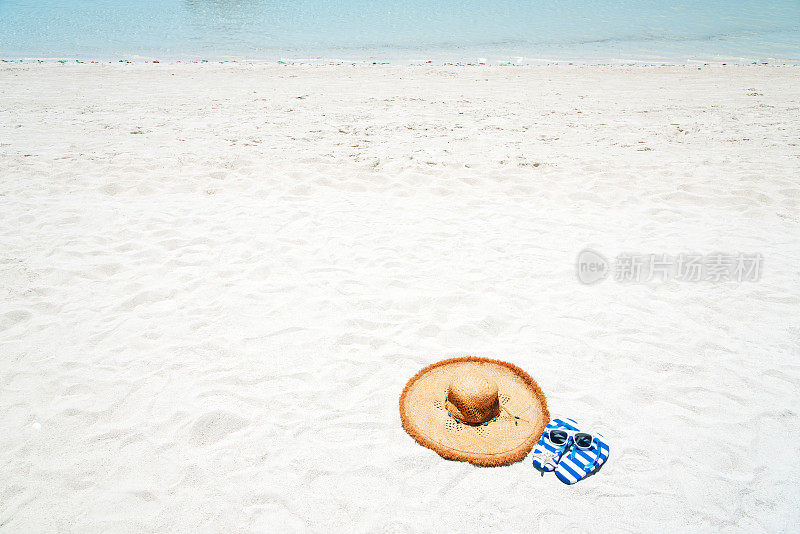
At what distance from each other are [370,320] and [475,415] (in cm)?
122

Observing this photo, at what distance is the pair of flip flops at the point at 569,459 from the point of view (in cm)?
246

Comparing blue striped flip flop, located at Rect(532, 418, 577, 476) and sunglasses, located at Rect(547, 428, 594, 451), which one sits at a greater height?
sunglasses, located at Rect(547, 428, 594, 451)

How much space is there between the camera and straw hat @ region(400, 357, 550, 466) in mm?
2592

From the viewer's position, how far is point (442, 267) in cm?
430

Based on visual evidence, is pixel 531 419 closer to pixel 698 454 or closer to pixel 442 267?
pixel 698 454

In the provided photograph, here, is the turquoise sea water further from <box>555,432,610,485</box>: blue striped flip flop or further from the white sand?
<box>555,432,610,485</box>: blue striped flip flop

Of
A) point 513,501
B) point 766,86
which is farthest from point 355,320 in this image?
point 766,86

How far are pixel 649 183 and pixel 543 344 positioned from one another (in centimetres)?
342

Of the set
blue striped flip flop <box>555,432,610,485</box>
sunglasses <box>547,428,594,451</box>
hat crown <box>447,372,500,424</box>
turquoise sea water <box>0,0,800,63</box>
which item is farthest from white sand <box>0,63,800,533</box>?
turquoise sea water <box>0,0,800,63</box>

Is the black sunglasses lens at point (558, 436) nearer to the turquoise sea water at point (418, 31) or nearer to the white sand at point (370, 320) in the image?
the white sand at point (370, 320)

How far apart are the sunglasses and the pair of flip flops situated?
0.04 ft

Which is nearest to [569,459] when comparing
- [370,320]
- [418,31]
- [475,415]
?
[475,415]

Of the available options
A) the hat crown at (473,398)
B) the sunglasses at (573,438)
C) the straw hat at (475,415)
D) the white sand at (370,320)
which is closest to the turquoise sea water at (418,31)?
the white sand at (370,320)

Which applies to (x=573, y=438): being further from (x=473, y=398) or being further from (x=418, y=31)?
(x=418, y=31)
